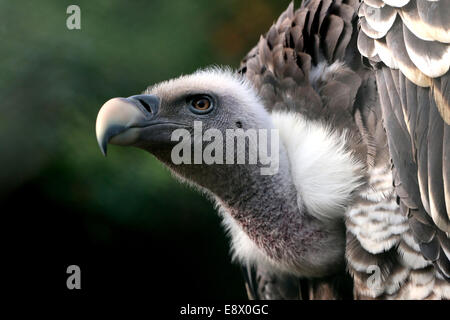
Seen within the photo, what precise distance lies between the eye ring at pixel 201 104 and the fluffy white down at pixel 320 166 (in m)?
0.16

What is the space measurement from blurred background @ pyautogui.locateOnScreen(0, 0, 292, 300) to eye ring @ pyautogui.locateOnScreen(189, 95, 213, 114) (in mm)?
669

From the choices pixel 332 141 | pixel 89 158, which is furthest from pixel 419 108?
pixel 89 158

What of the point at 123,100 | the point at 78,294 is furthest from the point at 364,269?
the point at 78,294

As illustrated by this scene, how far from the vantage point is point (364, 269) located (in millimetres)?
1451

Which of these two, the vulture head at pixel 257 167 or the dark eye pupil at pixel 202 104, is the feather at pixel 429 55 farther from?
the dark eye pupil at pixel 202 104

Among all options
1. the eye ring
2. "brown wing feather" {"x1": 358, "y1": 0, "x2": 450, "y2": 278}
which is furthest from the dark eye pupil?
"brown wing feather" {"x1": 358, "y1": 0, "x2": 450, "y2": 278}

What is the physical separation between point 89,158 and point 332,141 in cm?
93

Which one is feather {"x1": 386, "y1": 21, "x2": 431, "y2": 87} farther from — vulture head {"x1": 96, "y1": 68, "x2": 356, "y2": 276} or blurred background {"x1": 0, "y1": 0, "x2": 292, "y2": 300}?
blurred background {"x1": 0, "y1": 0, "x2": 292, "y2": 300}

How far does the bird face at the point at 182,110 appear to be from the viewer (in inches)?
58.5

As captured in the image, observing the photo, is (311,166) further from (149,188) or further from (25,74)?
(25,74)

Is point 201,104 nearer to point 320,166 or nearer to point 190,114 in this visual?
point 190,114

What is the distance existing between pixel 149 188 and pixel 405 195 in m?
1.07

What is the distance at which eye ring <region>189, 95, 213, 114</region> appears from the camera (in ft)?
5.28

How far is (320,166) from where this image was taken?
1.56 meters
